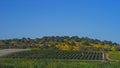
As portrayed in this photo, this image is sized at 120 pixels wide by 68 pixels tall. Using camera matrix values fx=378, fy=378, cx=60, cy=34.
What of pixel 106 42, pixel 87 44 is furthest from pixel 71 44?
pixel 106 42

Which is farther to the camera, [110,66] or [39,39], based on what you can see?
[39,39]

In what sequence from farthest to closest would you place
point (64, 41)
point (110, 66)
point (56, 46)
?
point (64, 41)
point (56, 46)
point (110, 66)

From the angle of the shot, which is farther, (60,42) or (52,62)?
(60,42)

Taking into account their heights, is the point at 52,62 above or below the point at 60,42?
below

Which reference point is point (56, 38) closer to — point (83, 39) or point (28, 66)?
point (83, 39)

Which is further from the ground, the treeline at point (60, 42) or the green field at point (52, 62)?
the treeline at point (60, 42)

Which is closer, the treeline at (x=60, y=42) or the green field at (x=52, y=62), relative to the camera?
the green field at (x=52, y=62)

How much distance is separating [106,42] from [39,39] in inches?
1143

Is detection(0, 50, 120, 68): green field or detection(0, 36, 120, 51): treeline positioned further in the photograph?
detection(0, 36, 120, 51): treeline

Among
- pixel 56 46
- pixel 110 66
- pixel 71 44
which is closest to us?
pixel 110 66

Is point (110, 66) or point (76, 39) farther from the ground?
point (76, 39)

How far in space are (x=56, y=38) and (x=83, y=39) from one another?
11.4 metres

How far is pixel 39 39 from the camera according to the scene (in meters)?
160

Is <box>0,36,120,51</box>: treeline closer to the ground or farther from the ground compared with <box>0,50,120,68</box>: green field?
farther from the ground
